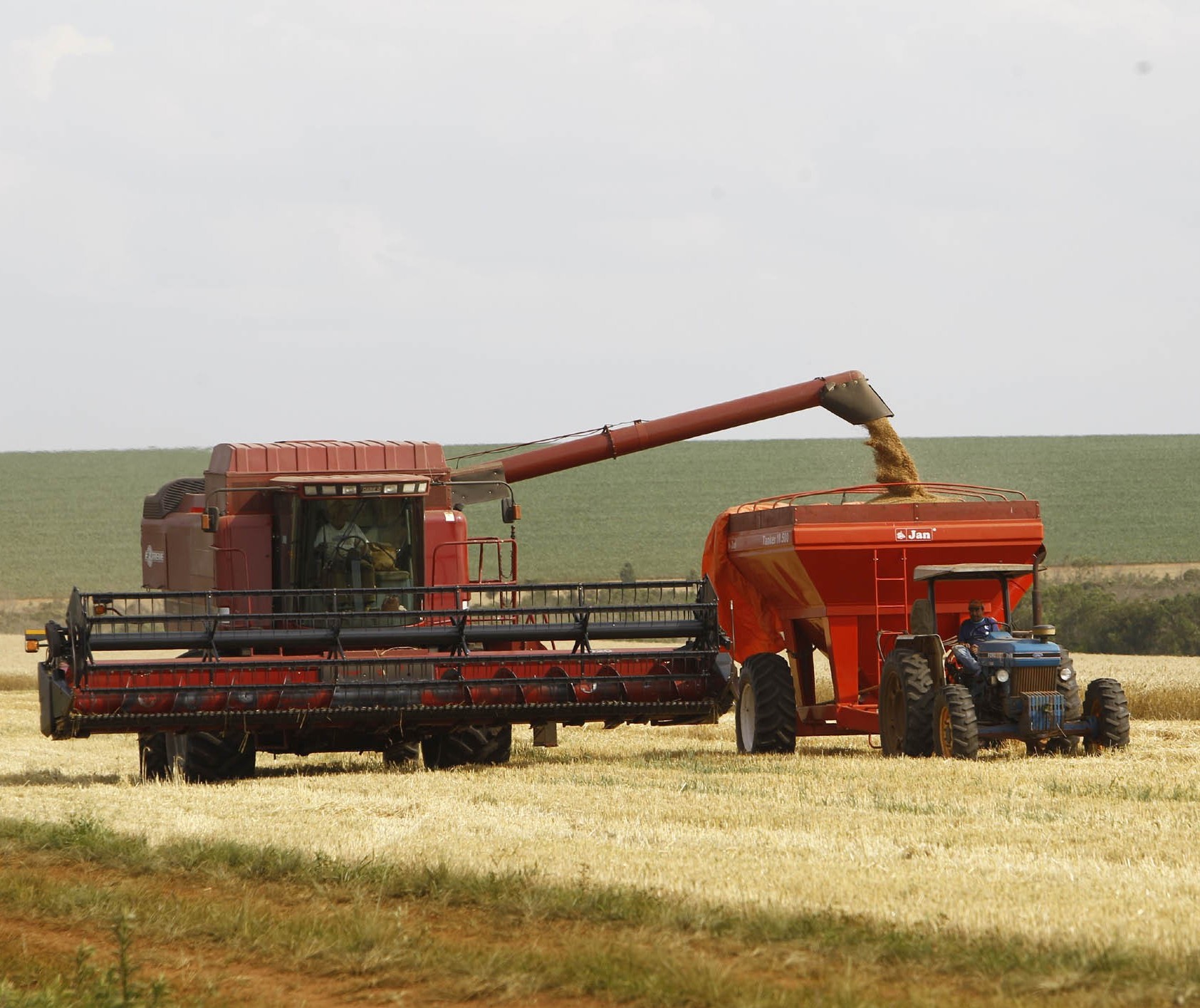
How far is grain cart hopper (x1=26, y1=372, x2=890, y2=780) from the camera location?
41.0ft

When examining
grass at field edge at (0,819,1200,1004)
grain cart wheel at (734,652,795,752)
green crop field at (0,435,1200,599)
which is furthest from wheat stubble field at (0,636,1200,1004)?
green crop field at (0,435,1200,599)

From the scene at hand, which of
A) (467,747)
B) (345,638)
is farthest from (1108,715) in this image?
(345,638)

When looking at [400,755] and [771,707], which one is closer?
[400,755]

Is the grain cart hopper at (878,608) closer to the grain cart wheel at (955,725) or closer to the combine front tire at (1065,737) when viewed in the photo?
the combine front tire at (1065,737)

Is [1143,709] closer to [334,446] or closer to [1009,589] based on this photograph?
[1009,589]

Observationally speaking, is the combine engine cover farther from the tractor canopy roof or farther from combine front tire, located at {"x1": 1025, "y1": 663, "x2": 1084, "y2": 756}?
combine front tire, located at {"x1": 1025, "y1": 663, "x2": 1084, "y2": 756}

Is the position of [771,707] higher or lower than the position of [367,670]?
lower

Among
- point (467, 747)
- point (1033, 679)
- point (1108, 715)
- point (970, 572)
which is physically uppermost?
point (970, 572)

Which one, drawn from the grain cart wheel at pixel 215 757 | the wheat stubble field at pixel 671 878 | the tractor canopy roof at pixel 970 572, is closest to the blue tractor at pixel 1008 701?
the wheat stubble field at pixel 671 878

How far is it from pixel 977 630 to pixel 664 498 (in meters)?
69.4

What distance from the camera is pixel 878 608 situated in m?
15.0

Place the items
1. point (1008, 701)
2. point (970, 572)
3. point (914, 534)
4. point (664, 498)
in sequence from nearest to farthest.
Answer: point (1008, 701), point (970, 572), point (914, 534), point (664, 498)

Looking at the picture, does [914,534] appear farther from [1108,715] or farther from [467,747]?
[467,747]

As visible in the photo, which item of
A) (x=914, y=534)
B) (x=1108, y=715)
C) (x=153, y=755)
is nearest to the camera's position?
(x=1108, y=715)
